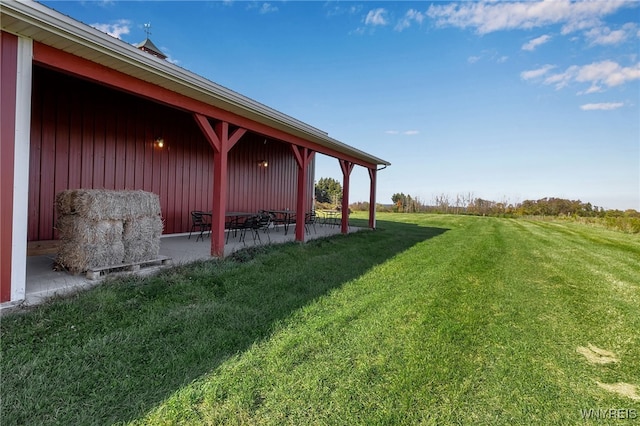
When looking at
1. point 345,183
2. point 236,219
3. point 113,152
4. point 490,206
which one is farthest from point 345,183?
point 490,206

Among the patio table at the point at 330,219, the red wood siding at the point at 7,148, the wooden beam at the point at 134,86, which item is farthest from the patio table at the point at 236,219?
the patio table at the point at 330,219

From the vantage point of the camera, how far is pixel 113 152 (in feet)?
18.8

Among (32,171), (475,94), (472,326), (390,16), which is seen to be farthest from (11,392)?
(475,94)

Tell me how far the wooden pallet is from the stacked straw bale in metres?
0.07

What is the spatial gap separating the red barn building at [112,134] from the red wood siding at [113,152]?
0.7 inches

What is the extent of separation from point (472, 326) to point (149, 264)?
4.08 m

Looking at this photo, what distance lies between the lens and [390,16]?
10.0 metres

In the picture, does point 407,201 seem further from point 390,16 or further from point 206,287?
point 206,287

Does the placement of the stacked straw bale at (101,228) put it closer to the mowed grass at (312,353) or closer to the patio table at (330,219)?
the mowed grass at (312,353)

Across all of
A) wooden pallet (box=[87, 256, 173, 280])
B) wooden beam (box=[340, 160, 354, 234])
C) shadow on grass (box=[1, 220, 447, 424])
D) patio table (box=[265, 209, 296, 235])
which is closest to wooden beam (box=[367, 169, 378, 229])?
wooden beam (box=[340, 160, 354, 234])

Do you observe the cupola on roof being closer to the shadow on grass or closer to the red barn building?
the red barn building

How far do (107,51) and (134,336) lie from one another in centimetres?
285

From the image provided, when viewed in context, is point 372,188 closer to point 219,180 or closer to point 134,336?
point 219,180

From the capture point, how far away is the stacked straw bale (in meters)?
3.64
